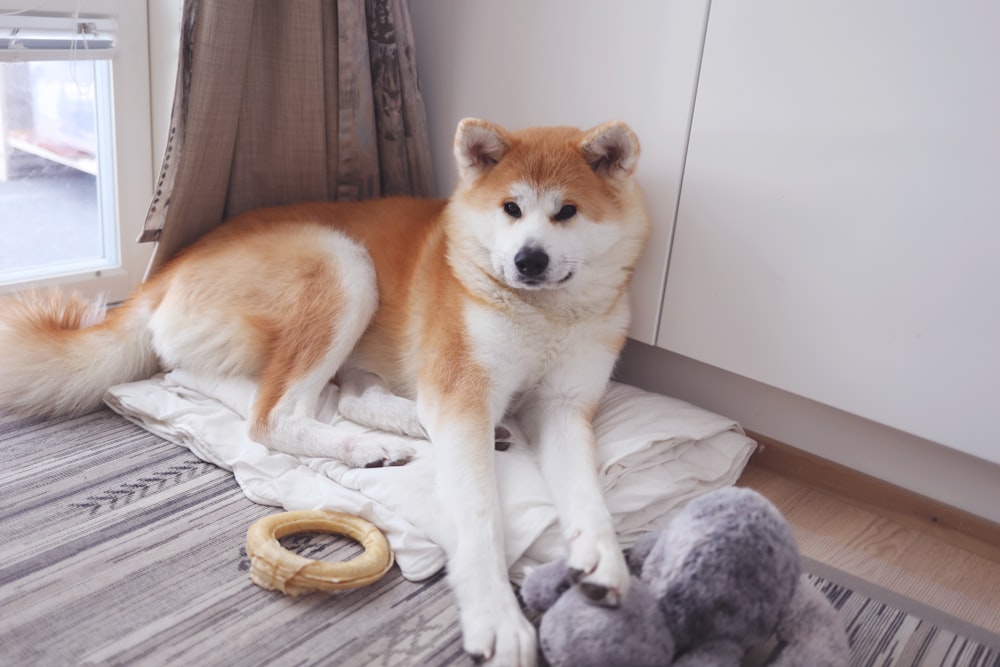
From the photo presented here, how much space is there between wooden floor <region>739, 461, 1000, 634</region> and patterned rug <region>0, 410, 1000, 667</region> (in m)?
0.07

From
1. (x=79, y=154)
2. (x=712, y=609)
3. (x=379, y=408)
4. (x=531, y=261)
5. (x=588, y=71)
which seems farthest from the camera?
(x=79, y=154)

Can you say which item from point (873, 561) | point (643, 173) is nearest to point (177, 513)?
point (643, 173)

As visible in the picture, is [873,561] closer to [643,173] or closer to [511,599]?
[511,599]

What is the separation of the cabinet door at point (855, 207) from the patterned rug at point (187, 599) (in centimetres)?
39

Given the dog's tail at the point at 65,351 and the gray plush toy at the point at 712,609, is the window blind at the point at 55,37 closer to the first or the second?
the dog's tail at the point at 65,351

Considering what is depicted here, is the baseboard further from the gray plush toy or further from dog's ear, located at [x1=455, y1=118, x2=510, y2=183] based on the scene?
dog's ear, located at [x1=455, y1=118, x2=510, y2=183]

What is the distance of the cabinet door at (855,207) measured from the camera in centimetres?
140

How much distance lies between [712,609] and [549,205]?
764 millimetres

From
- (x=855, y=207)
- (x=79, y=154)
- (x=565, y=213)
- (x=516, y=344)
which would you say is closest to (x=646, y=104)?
(x=565, y=213)

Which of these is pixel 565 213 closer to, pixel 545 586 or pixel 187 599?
pixel 545 586

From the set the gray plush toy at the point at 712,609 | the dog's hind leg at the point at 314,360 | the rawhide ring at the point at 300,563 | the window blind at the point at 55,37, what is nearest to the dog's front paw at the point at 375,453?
the dog's hind leg at the point at 314,360

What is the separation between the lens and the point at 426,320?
5.68 feet

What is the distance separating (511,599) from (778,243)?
0.87 meters

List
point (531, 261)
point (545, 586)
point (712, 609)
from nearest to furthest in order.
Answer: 1. point (712, 609)
2. point (545, 586)
3. point (531, 261)
